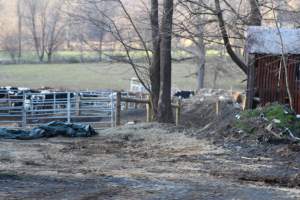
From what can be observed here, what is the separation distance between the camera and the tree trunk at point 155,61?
75.0 feet

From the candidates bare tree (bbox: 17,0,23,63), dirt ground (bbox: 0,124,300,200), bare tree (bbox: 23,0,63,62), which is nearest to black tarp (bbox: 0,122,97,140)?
dirt ground (bbox: 0,124,300,200)

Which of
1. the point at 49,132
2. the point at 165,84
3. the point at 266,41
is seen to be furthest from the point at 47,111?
the point at 266,41

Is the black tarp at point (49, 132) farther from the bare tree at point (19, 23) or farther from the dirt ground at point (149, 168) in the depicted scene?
the bare tree at point (19, 23)

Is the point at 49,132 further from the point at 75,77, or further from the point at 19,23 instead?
the point at 19,23

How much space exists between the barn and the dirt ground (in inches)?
249

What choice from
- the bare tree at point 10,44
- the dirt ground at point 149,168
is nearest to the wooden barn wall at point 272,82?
the dirt ground at point 149,168

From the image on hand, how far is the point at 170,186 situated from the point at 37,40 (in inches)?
3400

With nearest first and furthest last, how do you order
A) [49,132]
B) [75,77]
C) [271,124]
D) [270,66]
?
[271,124] < [49,132] < [270,66] < [75,77]

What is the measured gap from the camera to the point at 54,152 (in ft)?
41.8

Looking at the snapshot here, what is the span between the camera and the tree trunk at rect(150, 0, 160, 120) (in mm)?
22859

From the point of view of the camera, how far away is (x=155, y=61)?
23438 mm

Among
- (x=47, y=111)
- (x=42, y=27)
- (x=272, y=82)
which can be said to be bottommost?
(x=47, y=111)

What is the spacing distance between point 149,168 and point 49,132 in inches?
242

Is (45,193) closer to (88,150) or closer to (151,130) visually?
(88,150)
